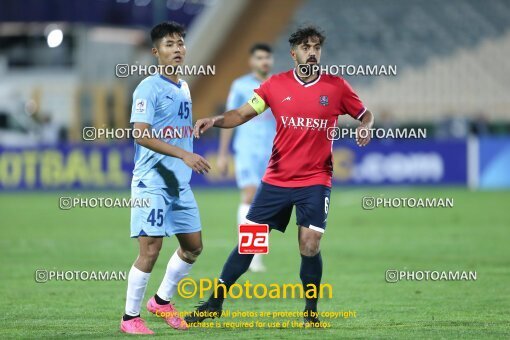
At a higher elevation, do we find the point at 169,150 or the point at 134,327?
A: the point at 169,150

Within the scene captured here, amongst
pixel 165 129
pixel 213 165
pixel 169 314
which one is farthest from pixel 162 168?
pixel 213 165

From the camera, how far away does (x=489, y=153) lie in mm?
26688

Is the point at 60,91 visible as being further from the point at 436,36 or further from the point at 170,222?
the point at 170,222

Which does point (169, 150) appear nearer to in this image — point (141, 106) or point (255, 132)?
point (141, 106)

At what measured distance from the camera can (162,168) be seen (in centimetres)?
813

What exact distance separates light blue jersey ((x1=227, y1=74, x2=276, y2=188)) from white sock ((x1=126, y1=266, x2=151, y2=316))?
4.74 m

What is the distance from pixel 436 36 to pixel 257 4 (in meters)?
7.42

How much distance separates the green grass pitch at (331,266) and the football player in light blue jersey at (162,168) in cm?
47

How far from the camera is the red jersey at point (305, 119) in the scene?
27.0 ft

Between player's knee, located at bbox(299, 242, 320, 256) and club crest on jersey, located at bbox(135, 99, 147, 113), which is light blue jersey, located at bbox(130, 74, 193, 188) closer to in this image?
club crest on jersey, located at bbox(135, 99, 147, 113)

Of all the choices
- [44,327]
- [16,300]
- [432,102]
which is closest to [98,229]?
[16,300]

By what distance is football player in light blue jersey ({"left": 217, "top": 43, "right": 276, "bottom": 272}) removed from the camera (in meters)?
12.5

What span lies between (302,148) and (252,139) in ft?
14.9

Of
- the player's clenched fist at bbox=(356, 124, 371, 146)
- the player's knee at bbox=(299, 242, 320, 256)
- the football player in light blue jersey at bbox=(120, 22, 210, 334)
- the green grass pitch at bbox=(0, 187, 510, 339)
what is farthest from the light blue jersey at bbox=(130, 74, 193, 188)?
the player's clenched fist at bbox=(356, 124, 371, 146)
